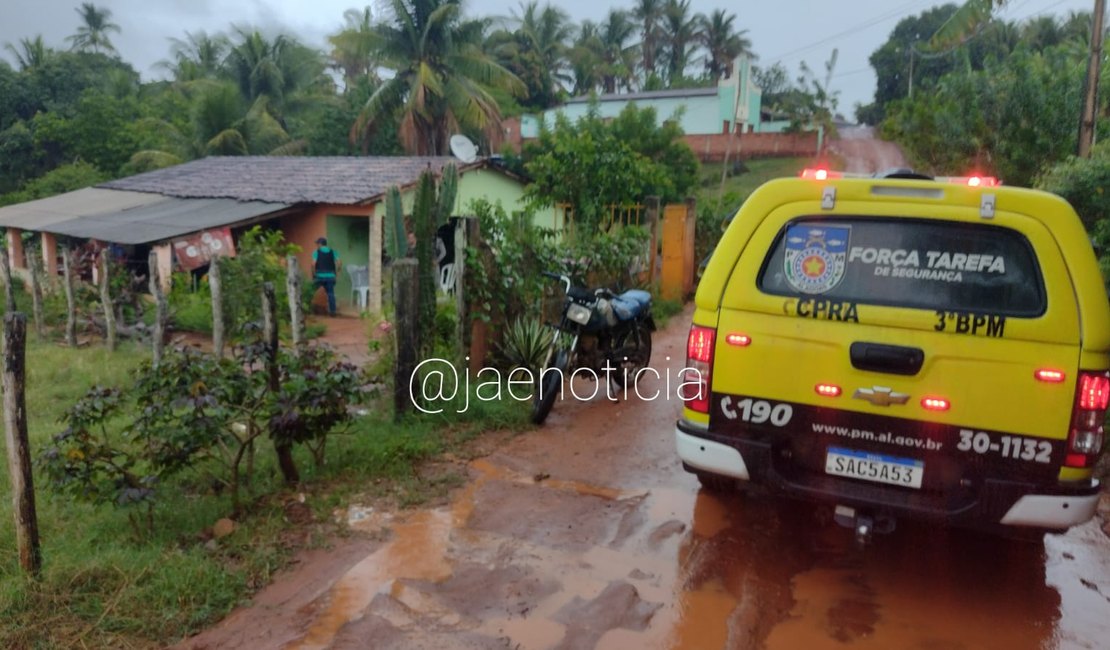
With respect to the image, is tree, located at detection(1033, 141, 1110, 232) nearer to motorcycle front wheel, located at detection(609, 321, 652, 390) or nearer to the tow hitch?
motorcycle front wheel, located at detection(609, 321, 652, 390)

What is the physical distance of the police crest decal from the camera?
3.88 meters

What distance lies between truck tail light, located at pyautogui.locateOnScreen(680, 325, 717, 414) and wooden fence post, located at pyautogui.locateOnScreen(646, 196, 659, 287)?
8.37 meters

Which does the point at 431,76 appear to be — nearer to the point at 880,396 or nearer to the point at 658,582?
the point at 658,582

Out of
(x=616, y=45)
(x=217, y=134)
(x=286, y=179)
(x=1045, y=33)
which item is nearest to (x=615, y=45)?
(x=616, y=45)

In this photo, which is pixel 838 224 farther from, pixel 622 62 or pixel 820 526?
pixel 622 62

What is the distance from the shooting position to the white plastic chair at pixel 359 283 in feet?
51.9

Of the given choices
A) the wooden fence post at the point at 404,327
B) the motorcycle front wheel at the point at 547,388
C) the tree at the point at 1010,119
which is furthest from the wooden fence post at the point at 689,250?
the wooden fence post at the point at 404,327

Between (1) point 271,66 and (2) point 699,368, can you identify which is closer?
(2) point 699,368

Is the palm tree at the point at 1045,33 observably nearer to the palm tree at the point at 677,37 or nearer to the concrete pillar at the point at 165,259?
the palm tree at the point at 677,37

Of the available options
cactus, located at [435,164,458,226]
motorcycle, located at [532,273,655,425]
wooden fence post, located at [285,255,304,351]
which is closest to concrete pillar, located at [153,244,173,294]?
cactus, located at [435,164,458,226]

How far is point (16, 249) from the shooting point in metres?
21.0

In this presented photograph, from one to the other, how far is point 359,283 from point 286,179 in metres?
3.39

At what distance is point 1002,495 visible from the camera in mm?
3561

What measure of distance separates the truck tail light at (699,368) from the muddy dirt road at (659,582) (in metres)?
0.88
